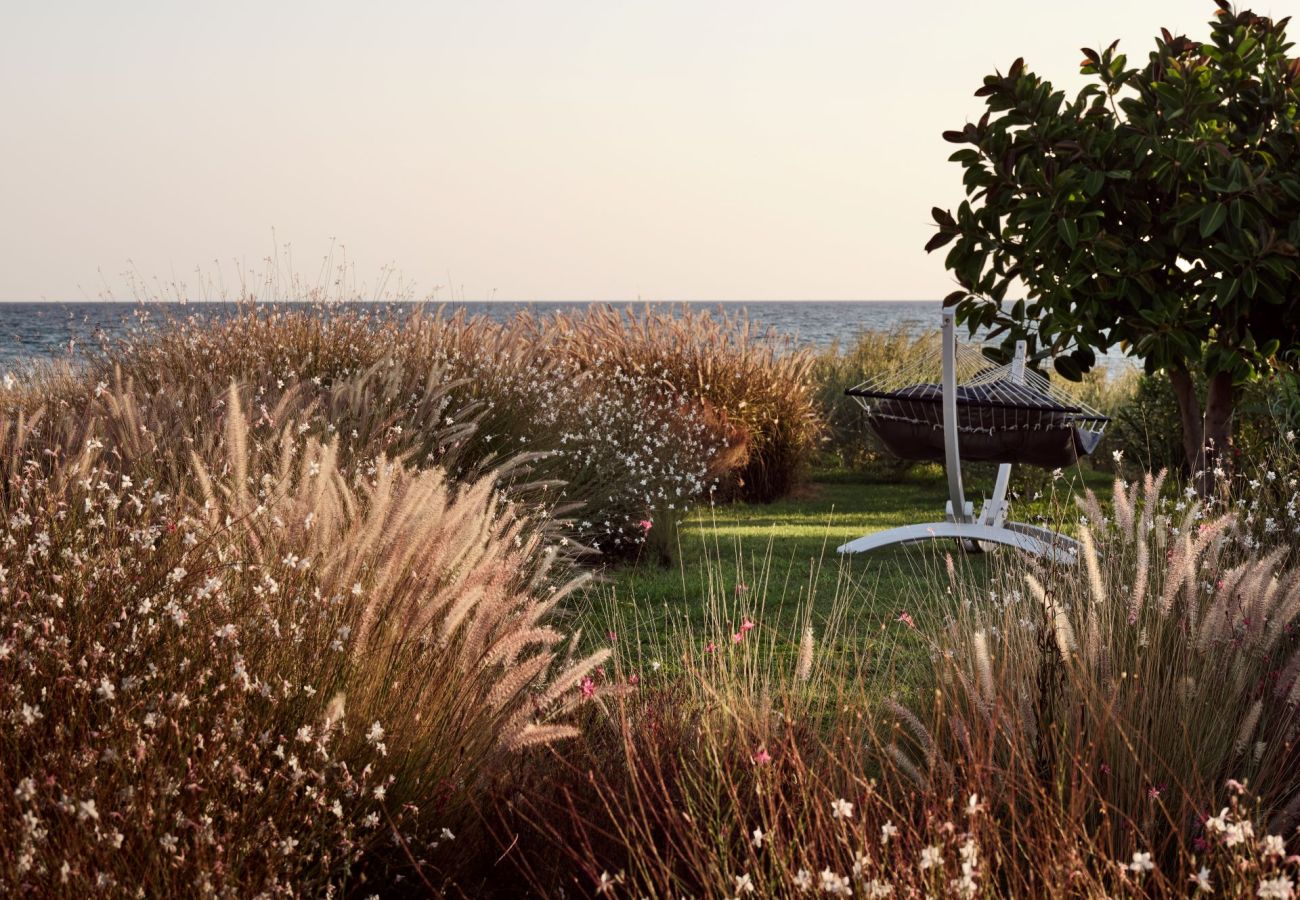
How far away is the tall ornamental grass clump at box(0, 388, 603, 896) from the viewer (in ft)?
6.27

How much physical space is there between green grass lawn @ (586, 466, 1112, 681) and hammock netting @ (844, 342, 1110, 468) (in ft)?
0.99

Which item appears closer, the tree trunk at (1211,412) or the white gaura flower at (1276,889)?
the white gaura flower at (1276,889)

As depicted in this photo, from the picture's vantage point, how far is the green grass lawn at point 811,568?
16.5 ft

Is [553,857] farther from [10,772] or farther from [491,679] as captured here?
[10,772]

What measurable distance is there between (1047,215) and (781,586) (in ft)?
7.88

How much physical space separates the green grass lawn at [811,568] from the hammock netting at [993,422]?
0.99ft

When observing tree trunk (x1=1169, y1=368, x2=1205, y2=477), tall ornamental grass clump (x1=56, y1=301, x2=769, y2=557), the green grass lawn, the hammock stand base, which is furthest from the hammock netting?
tall ornamental grass clump (x1=56, y1=301, x2=769, y2=557)

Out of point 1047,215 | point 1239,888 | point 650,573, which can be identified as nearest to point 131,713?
point 1239,888

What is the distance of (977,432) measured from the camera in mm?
7477

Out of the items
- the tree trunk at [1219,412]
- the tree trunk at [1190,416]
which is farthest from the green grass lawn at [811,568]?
→ the tree trunk at [1219,412]

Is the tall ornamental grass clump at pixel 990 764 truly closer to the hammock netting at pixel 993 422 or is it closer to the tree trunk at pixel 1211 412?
the tree trunk at pixel 1211 412

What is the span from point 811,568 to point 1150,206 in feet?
10.7

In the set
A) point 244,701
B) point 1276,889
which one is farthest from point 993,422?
point 1276,889

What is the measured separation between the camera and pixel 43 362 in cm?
1046
